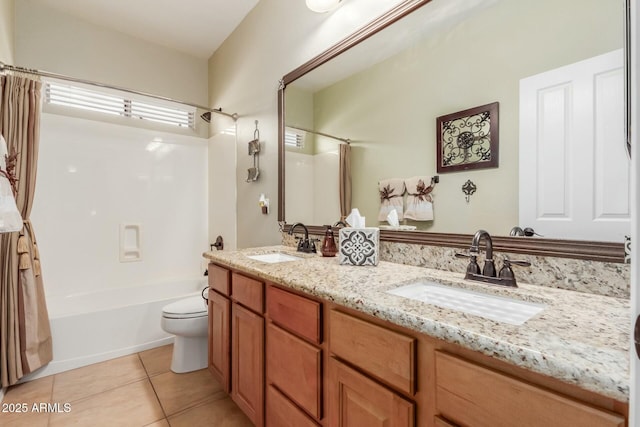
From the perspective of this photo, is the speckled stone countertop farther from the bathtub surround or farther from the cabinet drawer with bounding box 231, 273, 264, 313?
the bathtub surround

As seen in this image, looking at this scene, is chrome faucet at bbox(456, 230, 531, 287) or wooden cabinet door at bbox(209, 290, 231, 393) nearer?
chrome faucet at bbox(456, 230, 531, 287)

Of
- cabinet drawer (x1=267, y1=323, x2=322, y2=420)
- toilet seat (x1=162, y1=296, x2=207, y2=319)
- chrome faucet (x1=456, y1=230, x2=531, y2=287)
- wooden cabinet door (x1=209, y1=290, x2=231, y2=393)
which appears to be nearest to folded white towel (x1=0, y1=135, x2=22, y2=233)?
wooden cabinet door (x1=209, y1=290, x2=231, y2=393)

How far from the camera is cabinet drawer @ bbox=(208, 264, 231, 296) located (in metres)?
1.64

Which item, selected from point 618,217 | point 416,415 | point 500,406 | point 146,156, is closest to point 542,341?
point 500,406

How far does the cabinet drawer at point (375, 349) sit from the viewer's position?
744 mm

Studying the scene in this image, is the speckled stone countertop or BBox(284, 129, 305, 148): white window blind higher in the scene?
BBox(284, 129, 305, 148): white window blind

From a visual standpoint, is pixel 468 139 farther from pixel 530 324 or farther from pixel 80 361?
pixel 80 361

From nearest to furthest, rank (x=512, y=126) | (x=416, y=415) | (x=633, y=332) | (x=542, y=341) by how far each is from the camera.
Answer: (x=633, y=332) < (x=542, y=341) < (x=416, y=415) < (x=512, y=126)

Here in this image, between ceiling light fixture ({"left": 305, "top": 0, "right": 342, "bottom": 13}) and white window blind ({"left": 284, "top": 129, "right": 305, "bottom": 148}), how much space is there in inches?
28.6

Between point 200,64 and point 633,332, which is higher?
point 200,64

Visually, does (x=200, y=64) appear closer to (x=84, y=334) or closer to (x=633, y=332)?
(x=84, y=334)

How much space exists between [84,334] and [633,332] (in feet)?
9.76

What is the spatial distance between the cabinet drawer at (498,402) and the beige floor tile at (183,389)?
1.71 metres

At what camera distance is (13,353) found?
1880 mm
